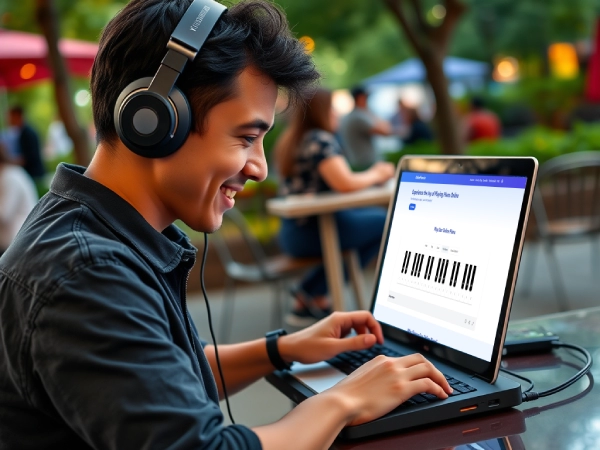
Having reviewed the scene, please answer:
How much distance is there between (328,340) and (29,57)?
5727mm

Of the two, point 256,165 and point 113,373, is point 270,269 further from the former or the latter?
point 113,373

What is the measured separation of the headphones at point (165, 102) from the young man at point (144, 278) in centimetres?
2

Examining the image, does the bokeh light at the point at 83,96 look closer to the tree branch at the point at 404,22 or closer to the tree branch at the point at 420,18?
the tree branch at the point at 404,22

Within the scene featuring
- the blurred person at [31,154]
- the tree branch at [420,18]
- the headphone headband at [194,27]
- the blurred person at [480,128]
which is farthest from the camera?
the blurred person at [480,128]

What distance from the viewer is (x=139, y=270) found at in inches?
40.8

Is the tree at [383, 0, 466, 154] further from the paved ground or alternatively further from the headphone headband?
the headphone headband

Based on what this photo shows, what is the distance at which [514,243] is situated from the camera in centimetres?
125

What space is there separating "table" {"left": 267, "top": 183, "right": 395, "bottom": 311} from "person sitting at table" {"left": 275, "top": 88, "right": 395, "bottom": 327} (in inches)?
3.1

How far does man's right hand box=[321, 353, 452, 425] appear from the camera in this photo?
111 centimetres

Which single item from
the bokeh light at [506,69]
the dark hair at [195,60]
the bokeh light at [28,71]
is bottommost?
the dark hair at [195,60]

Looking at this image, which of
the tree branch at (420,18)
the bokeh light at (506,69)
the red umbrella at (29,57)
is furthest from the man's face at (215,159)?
the bokeh light at (506,69)

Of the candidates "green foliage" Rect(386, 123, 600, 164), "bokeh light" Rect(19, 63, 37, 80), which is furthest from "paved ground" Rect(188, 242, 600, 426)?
"bokeh light" Rect(19, 63, 37, 80)

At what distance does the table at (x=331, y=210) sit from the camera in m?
4.17

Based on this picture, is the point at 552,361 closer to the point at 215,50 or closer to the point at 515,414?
the point at 515,414
